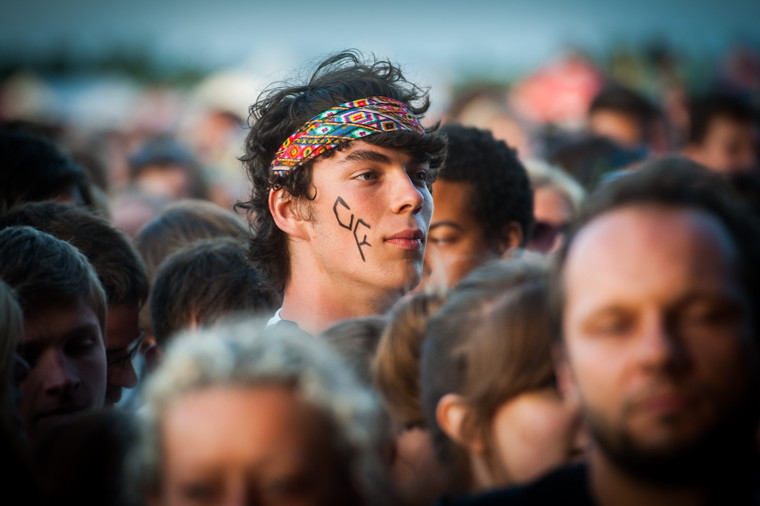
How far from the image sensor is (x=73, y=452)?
250 cm

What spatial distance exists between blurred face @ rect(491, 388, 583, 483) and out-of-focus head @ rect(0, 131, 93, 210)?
3302mm

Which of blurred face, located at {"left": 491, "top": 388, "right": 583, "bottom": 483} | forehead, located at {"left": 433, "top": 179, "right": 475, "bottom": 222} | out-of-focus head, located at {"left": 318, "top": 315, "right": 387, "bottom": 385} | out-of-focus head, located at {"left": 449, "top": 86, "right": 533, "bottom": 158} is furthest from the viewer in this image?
out-of-focus head, located at {"left": 449, "top": 86, "right": 533, "bottom": 158}

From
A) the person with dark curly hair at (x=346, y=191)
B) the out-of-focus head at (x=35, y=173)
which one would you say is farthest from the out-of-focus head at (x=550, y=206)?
the out-of-focus head at (x=35, y=173)

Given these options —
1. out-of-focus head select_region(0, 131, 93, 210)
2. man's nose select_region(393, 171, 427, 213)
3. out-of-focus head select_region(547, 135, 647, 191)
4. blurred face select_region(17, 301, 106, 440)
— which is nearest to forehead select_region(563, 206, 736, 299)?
man's nose select_region(393, 171, 427, 213)

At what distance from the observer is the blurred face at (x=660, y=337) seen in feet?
6.16

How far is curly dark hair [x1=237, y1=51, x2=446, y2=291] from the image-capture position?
4008 millimetres

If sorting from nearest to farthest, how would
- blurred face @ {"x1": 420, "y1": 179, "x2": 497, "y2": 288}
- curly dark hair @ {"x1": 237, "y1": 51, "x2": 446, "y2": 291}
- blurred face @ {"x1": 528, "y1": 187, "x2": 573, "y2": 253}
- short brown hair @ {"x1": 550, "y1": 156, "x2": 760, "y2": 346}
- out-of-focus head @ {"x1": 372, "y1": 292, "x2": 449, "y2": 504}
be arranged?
short brown hair @ {"x1": 550, "y1": 156, "x2": 760, "y2": 346} < out-of-focus head @ {"x1": 372, "y1": 292, "x2": 449, "y2": 504} < curly dark hair @ {"x1": 237, "y1": 51, "x2": 446, "y2": 291} < blurred face @ {"x1": 420, "y1": 179, "x2": 497, "y2": 288} < blurred face @ {"x1": 528, "y1": 187, "x2": 573, "y2": 253}

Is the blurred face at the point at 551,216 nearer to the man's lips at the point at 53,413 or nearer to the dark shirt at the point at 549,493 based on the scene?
the man's lips at the point at 53,413

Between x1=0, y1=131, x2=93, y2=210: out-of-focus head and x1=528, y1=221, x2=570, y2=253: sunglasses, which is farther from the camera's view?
x1=528, y1=221, x2=570, y2=253: sunglasses

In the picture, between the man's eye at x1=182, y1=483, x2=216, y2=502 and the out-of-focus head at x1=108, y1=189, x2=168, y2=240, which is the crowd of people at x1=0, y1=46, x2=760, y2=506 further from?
the out-of-focus head at x1=108, y1=189, x2=168, y2=240

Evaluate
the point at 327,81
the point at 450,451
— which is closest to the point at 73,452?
the point at 450,451

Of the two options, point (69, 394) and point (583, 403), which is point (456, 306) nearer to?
point (583, 403)

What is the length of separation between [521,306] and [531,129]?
26.7 ft

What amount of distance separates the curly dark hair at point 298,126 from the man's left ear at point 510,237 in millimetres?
571
